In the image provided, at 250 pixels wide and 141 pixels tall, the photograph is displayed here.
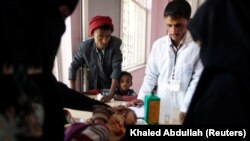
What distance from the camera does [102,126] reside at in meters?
0.95

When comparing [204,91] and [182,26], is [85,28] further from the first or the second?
[204,91]

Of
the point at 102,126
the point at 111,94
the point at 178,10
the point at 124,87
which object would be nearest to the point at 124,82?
the point at 124,87

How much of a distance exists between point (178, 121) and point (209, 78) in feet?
2.43

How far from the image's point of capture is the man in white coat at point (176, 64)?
167cm

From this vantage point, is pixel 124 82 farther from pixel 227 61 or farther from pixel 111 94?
pixel 227 61

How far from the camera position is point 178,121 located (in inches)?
58.0

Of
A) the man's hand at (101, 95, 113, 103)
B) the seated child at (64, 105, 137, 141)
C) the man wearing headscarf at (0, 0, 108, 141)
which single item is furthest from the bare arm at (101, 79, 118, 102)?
the man wearing headscarf at (0, 0, 108, 141)

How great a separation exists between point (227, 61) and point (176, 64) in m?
1.07

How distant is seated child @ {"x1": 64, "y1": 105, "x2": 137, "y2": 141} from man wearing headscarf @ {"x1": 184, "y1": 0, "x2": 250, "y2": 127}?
374mm

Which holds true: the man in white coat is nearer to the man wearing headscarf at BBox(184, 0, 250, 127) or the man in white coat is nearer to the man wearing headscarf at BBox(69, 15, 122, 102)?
the man wearing headscarf at BBox(69, 15, 122, 102)

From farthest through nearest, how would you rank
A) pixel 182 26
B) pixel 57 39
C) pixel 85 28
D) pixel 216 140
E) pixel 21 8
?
pixel 85 28, pixel 182 26, pixel 216 140, pixel 57 39, pixel 21 8

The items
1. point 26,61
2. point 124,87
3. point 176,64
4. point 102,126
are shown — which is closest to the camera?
point 26,61

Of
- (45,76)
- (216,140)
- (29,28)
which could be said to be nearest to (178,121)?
(216,140)

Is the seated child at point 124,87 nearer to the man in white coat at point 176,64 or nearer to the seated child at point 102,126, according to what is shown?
the man in white coat at point 176,64
